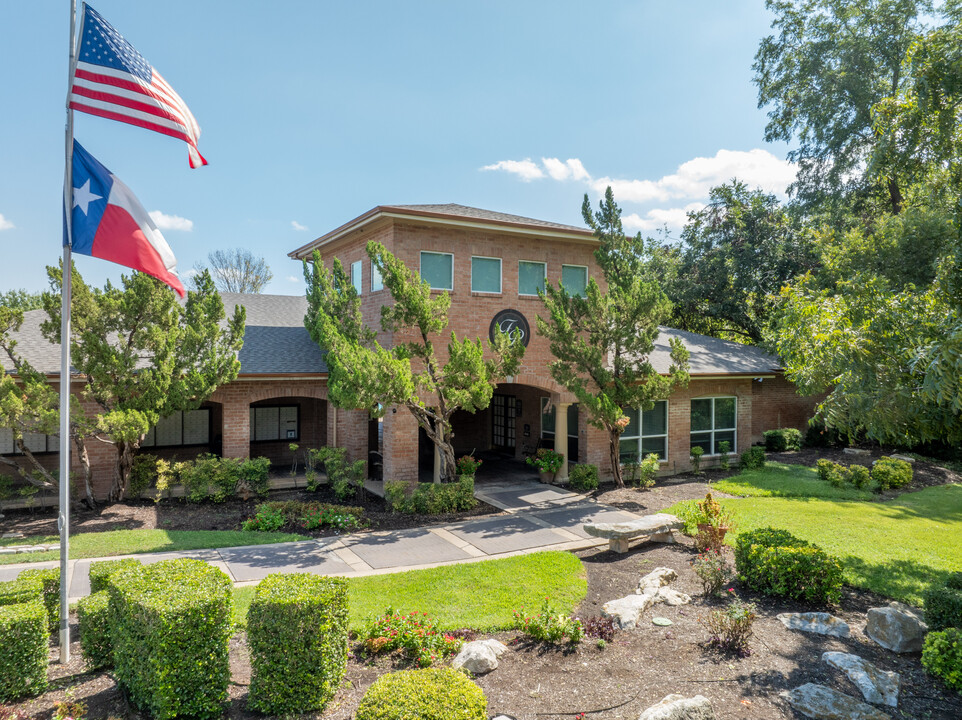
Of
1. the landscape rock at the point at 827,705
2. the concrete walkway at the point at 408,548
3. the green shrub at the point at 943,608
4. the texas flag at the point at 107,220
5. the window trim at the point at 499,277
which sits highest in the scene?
the window trim at the point at 499,277

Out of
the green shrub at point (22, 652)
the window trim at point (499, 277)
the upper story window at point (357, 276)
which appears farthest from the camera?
the upper story window at point (357, 276)

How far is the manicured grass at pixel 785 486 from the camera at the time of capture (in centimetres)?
1628

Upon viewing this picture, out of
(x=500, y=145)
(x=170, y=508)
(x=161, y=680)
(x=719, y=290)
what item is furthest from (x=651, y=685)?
(x=719, y=290)

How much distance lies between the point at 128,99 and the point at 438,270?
30.8 ft

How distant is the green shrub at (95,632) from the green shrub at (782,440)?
74.3ft

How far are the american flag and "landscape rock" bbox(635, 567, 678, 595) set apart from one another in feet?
27.8

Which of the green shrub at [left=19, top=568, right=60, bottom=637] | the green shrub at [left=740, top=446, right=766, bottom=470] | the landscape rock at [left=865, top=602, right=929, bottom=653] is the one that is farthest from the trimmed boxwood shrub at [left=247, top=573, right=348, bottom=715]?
the green shrub at [left=740, top=446, right=766, bottom=470]

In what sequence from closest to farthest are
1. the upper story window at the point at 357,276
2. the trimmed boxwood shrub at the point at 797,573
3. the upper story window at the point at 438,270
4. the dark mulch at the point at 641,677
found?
the dark mulch at the point at 641,677
the trimmed boxwood shrub at the point at 797,573
the upper story window at the point at 438,270
the upper story window at the point at 357,276

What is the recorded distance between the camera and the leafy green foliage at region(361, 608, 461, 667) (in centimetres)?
660

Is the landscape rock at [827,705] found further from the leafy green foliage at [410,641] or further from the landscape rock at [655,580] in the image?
the leafy green foliage at [410,641]

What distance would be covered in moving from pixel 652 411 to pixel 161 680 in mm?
16046

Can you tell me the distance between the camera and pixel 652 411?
1886cm

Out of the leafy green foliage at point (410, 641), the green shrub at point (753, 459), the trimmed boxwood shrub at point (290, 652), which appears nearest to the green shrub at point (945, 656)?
the leafy green foliage at point (410, 641)

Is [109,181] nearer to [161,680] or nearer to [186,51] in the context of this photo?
[186,51]
